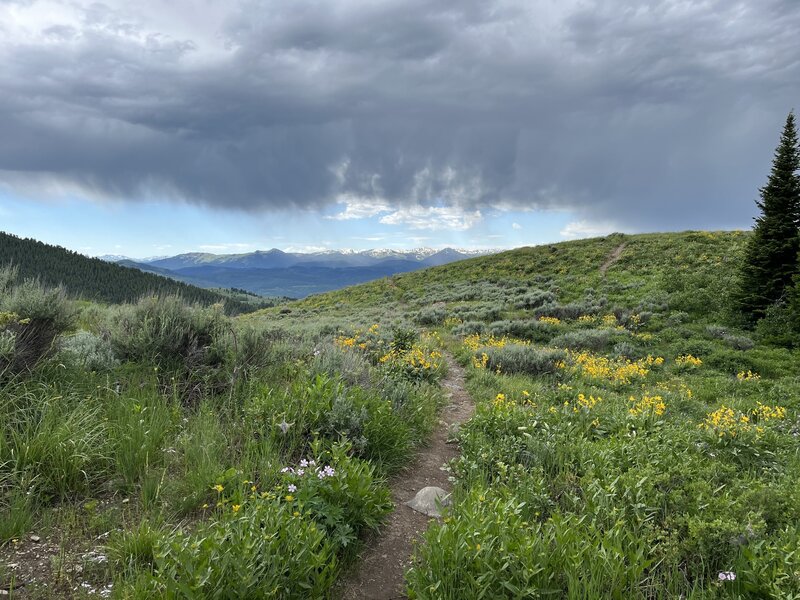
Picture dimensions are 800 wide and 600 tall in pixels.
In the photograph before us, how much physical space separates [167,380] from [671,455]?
18.8ft

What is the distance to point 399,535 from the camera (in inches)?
147

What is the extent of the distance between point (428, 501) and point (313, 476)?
4.79ft

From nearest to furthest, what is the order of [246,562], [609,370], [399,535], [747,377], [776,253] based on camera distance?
[246,562], [399,535], [609,370], [747,377], [776,253]

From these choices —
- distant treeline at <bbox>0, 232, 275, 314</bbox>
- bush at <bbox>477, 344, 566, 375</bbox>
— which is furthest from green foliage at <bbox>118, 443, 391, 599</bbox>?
distant treeline at <bbox>0, 232, 275, 314</bbox>

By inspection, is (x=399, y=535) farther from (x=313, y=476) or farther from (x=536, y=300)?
(x=536, y=300)

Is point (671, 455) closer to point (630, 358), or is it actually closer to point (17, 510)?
point (17, 510)

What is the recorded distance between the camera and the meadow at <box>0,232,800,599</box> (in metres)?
2.63

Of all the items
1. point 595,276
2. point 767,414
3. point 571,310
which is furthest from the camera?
point 595,276

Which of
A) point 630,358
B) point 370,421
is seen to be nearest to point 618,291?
point 630,358

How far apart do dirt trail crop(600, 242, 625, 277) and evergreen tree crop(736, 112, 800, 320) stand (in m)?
10.5

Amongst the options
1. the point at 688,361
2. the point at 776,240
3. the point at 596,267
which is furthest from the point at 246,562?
the point at 596,267

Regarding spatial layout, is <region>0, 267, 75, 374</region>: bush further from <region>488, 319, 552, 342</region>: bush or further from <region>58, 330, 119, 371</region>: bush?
<region>488, 319, 552, 342</region>: bush

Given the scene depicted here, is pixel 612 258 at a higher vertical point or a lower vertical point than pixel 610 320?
higher

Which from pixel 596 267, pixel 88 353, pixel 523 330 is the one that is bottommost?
pixel 523 330
